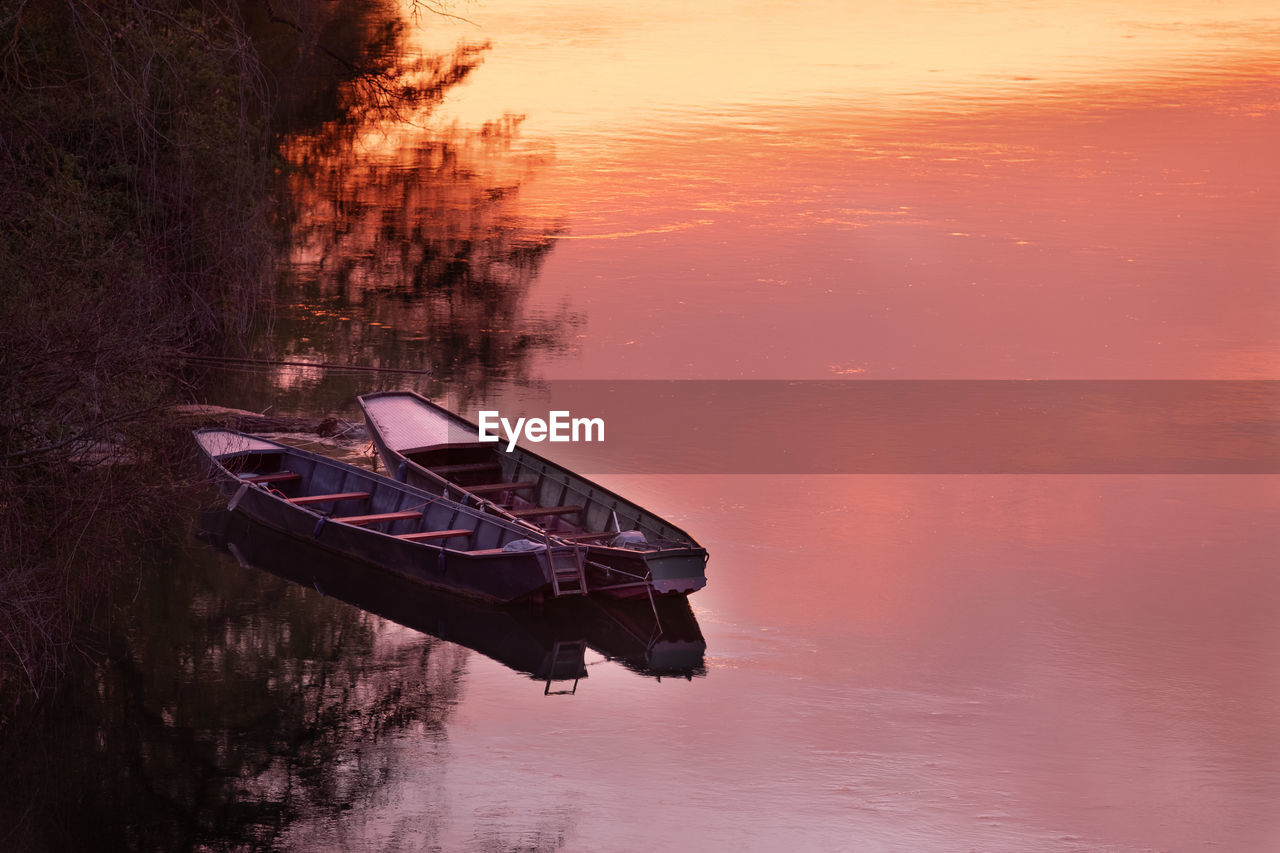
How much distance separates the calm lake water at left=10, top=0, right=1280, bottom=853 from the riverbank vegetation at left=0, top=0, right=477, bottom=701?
7.13ft

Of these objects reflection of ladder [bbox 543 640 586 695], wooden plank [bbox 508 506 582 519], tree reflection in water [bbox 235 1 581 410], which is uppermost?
tree reflection in water [bbox 235 1 581 410]

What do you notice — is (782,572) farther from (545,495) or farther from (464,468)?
(464,468)

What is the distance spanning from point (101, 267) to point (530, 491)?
251 inches

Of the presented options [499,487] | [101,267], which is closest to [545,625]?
[499,487]

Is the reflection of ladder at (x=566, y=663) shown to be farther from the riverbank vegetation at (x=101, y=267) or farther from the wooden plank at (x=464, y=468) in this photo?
the riverbank vegetation at (x=101, y=267)

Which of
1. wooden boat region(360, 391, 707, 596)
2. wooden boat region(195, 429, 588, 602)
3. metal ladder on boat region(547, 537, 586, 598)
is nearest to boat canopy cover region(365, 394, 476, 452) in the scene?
wooden boat region(360, 391, 707, 596)

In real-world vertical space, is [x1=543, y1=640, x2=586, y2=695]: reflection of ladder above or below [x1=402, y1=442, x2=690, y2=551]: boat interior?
below

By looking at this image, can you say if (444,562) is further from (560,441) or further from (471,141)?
(471,141)

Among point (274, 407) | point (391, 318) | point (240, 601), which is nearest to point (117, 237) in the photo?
point (274, 407)

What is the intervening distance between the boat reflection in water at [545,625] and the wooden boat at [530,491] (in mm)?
535

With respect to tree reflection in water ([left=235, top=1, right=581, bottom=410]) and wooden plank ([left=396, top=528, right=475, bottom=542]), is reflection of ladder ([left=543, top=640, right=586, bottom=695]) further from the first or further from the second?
tree reflection in water ([left=235, top=1, right=581, bottom=410])

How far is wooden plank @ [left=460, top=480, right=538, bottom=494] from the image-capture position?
22.3 m

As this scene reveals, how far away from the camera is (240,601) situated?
2097 centimetres

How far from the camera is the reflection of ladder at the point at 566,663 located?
1890cm
